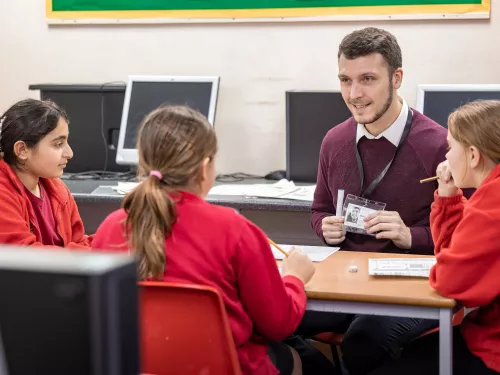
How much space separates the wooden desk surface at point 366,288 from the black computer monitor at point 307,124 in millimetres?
1361

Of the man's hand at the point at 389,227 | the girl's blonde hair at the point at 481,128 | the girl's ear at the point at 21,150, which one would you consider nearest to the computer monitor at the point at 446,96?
the man's hand at the point at 389,227

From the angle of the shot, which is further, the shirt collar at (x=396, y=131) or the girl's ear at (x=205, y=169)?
the shirt collar at (x=396, y=131)

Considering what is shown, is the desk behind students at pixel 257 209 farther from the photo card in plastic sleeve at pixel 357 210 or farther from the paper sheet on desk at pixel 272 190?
the photo card in plastic sleeve at pixel 357 210

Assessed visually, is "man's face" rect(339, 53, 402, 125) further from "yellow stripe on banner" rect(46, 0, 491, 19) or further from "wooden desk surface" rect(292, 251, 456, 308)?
"yellow stripe on banner" rect(46, 0, 491, 19)

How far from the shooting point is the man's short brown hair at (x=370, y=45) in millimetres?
2568

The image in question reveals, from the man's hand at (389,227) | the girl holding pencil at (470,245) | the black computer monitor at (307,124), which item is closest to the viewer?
the girl holding pencil at (470,245)

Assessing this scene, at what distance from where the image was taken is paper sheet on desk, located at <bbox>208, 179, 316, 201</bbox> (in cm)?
325

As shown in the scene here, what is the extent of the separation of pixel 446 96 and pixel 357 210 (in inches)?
39.1

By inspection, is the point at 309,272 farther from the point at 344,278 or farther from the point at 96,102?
the point at 96,102

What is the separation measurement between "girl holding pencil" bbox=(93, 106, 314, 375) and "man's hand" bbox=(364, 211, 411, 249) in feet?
2.40

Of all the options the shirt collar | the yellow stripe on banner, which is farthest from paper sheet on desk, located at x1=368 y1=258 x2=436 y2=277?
A: the yellow stripe on banner

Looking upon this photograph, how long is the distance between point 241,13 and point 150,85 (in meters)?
0.60

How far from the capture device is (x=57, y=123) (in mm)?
2389

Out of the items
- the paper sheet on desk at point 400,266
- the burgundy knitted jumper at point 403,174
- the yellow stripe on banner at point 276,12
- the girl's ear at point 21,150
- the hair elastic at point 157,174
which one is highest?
the yellow stripe on banner at point 276,12
